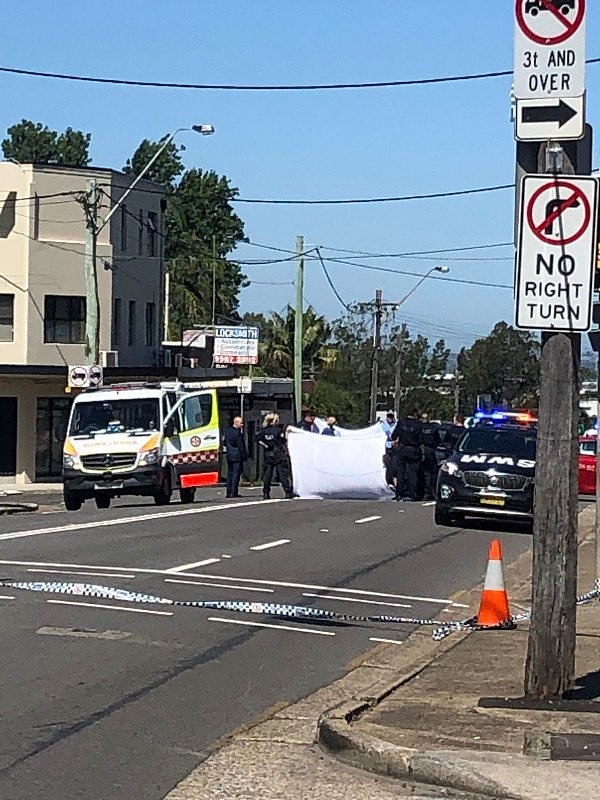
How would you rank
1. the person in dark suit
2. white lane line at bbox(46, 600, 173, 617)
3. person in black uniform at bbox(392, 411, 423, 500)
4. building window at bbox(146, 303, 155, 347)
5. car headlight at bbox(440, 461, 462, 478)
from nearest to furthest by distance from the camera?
white lane line at bbox(46, 600, 173, 617) < car headlight at bbox(440, 461, 462, 478) < person in black uniform at bbox(392, 411, 423, 500) < the person in dark suit < building window at bbox(146, 303, 155, 347)

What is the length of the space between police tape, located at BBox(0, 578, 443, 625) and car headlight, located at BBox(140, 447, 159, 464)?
13.6m

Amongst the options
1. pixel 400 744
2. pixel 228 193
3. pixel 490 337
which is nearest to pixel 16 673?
pixel 400 744

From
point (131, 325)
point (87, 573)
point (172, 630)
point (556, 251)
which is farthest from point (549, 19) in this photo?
point (131, 325)

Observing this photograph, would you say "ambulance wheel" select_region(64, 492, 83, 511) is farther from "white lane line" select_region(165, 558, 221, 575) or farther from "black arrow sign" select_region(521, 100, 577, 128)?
"black arrow sign" select_region(521, 100, 577, 128)

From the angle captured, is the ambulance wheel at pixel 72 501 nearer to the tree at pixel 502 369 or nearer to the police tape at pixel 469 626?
the police tape at pixel 469 626

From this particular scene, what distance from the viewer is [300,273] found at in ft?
156

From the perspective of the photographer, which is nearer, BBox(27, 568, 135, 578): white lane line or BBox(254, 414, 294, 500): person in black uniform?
BBox(27, 568, 135, 578): white lane line

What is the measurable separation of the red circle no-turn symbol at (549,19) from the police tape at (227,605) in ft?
18.6

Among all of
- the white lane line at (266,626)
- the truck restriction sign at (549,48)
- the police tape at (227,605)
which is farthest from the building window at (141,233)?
the truck restriction sign at (549,48)

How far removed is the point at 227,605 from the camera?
1257 cm

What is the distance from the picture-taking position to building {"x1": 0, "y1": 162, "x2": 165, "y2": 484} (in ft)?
148

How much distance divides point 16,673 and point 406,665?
2728 mm

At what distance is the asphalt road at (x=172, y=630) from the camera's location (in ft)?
25.0

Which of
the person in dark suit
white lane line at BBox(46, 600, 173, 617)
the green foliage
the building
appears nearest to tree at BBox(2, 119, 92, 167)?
the green foliage
